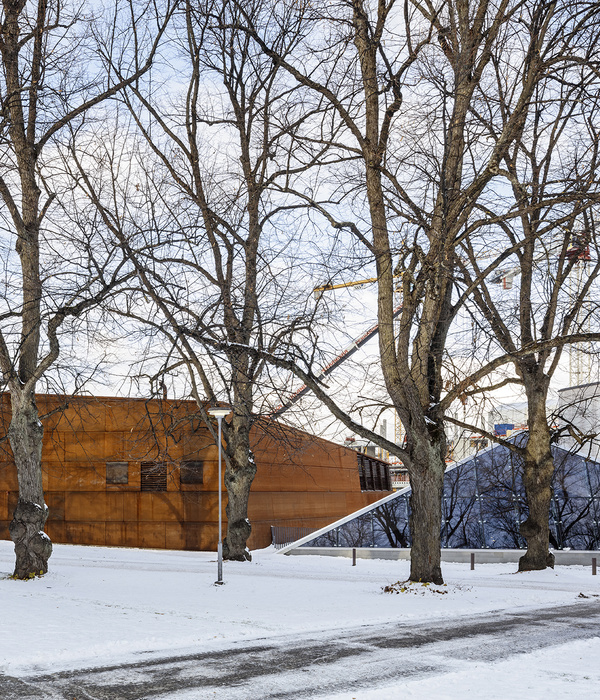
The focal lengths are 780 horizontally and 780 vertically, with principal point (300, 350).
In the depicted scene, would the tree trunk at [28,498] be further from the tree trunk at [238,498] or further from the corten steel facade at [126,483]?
the corten steel facade at [126,483]

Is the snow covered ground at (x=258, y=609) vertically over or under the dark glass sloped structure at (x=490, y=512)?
under

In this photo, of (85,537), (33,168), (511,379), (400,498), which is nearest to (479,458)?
(400,498)

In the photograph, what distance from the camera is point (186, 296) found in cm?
1503

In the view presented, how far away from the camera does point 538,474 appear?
67.0ft

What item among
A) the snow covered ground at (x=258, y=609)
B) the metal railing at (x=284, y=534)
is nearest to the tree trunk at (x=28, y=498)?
the snow covered ground at (x=258, y=609)

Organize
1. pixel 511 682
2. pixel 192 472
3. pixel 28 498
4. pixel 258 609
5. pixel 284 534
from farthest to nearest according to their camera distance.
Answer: pixel 284 534 → pixel 192 472 → pixel 28 498 → pixel 258 609 → pixel 511 682

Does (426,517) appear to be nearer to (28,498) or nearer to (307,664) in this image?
(307,664)

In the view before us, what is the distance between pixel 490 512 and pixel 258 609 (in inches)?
630

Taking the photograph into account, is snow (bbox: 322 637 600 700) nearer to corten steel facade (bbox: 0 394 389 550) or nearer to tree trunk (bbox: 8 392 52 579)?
tree trunk (bbox: 8 392 52 579)

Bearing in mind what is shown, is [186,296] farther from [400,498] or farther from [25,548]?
[400,498]

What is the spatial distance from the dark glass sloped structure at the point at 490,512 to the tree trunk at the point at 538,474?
5.63 meters

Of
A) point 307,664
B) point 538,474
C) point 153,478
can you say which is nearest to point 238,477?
point 538,474

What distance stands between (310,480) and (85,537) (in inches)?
389

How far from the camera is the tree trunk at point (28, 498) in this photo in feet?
55.7
